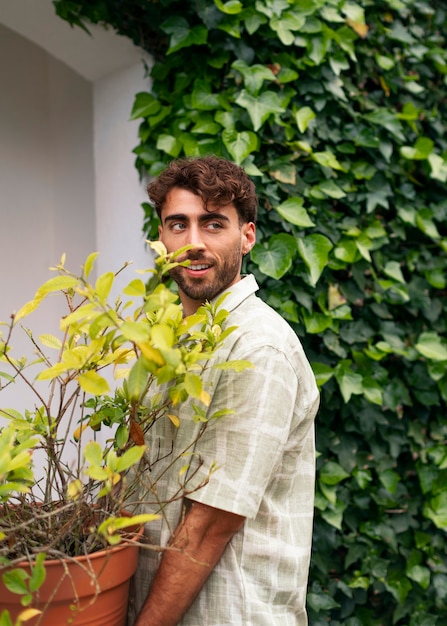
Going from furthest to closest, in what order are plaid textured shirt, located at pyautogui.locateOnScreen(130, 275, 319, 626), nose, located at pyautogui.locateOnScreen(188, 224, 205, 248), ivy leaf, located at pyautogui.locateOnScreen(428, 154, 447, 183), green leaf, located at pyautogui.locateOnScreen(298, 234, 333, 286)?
ivy leaf, located at pyautogui.locateOnScreen(428, 154, 447, 183)
green leaf, located at pyautogui.locateOnScreen(298, 234, 333, 286)
nose, located at pyautogui.locateOnScreen(188, 224, 205, 248)
plaid textured shirt, located at pyautogui.locateOnScreen(130, 275, 319, 626)

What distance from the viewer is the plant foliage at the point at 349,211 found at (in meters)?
1.85

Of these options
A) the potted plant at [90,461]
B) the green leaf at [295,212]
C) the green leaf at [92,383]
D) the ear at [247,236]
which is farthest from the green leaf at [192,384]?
the green leaf at [295,212]

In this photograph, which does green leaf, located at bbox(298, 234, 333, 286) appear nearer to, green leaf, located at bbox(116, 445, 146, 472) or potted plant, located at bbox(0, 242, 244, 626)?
potted plant, located at bbox(0, 242, 244, 626)

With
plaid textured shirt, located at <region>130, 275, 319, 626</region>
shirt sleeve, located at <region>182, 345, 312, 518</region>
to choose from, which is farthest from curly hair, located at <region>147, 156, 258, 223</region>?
shirt sleeve, located at <region>182, 345, 312, 518</region>

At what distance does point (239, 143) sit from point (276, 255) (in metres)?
0.31

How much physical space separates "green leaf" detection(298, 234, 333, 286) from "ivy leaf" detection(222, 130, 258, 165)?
0.95 ft

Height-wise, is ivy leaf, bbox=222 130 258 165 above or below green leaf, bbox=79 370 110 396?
above

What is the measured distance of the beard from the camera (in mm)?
1312

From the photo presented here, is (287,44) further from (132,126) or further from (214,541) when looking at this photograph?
(214,541)

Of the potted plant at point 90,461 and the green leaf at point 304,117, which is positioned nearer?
the potted plant at point 90,461

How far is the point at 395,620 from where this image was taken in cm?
214

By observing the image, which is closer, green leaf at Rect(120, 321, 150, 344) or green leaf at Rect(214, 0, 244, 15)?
green leaf at Rect(120, 321, 150, 344)

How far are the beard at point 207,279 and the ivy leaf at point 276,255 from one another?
478 millimetres

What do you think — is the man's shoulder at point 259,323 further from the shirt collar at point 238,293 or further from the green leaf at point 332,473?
the green leaf at point 332,473
